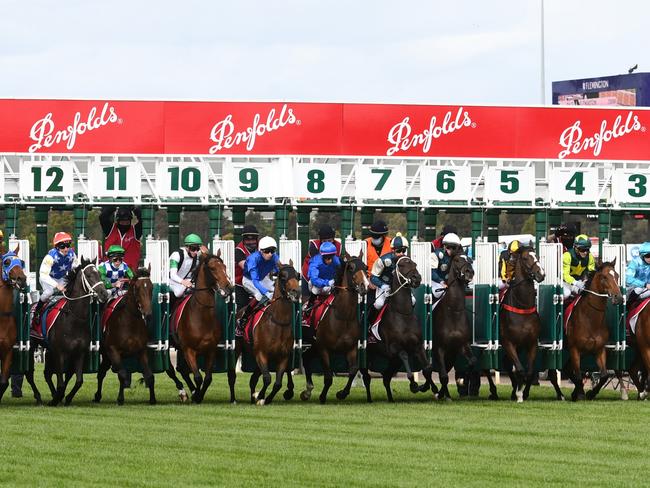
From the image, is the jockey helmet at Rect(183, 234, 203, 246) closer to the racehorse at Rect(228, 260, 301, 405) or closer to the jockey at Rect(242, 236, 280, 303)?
the jockey at Rect(242, 236, 280, 303)

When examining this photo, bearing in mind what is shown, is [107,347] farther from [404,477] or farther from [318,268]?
[404,477]

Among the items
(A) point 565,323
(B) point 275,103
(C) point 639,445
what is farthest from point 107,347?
(B) point 275,103

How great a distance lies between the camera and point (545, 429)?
603 inches

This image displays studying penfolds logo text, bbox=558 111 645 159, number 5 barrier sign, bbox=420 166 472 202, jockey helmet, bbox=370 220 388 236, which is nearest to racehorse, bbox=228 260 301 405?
jockey helmet, bbox=370 220 388 236

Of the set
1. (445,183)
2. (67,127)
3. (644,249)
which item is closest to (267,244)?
(445,183)

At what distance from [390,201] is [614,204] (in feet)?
9.05

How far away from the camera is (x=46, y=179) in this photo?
19000 millimetres

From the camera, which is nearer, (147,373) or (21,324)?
(21,324)

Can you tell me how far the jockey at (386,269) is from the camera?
18734 mm

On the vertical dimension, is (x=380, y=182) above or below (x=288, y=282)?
above

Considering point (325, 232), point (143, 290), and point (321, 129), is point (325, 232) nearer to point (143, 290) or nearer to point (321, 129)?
point (143, 290)

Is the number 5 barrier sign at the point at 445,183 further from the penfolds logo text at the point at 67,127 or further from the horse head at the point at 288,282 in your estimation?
the penfolds logo text at the point at 67,127

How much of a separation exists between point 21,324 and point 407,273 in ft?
13.8

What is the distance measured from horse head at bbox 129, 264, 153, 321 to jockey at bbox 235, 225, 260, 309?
154 cm
